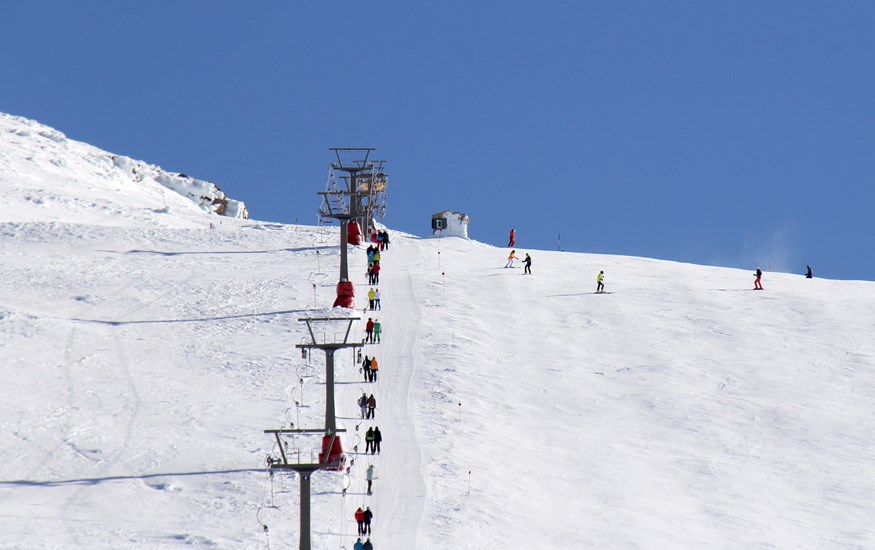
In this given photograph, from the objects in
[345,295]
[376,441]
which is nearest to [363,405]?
[376,441]

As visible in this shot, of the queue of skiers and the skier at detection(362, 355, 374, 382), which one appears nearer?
the queue of skiers

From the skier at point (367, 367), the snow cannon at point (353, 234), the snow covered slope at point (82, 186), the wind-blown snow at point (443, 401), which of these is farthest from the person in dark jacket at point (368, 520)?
the snow covered slope at point (82, 186)


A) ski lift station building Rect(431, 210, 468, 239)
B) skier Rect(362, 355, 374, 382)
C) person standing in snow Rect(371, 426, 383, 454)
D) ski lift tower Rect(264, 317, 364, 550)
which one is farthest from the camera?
ski lift station building Rect(431, 210, 468, 239)

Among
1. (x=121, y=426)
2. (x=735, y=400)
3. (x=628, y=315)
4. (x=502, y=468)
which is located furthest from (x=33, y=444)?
(x=628, y=315)

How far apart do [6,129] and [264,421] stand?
87244 mm

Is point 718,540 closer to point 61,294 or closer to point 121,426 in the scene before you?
point 121,426

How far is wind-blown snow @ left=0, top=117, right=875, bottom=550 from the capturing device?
34125 millimetres

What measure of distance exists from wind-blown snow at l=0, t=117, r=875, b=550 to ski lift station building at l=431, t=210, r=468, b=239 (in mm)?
9445

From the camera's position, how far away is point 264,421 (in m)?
39.6

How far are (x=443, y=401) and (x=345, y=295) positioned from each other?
8.57m

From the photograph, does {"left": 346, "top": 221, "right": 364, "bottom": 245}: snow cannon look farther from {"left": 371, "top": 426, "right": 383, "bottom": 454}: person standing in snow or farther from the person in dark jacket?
the person in dark jacket

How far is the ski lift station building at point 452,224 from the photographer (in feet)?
249

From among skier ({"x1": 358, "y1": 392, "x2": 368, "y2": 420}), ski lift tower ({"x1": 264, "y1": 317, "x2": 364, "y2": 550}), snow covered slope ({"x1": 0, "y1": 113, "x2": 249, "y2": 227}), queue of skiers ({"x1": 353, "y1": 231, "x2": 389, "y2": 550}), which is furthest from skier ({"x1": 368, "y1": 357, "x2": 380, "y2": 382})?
snow covered slope ({"x1": 0, "y1": 113, "x2": 249, "y2": 227})

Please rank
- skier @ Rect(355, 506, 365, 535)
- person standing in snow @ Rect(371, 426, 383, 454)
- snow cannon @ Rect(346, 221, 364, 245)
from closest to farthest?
skier @ Rect(355, 506, 365, 535) < person standing in snow @ Rect(371, 426, 383, 454) < snow cannon @ Rect(346, 221, 364, 245)
